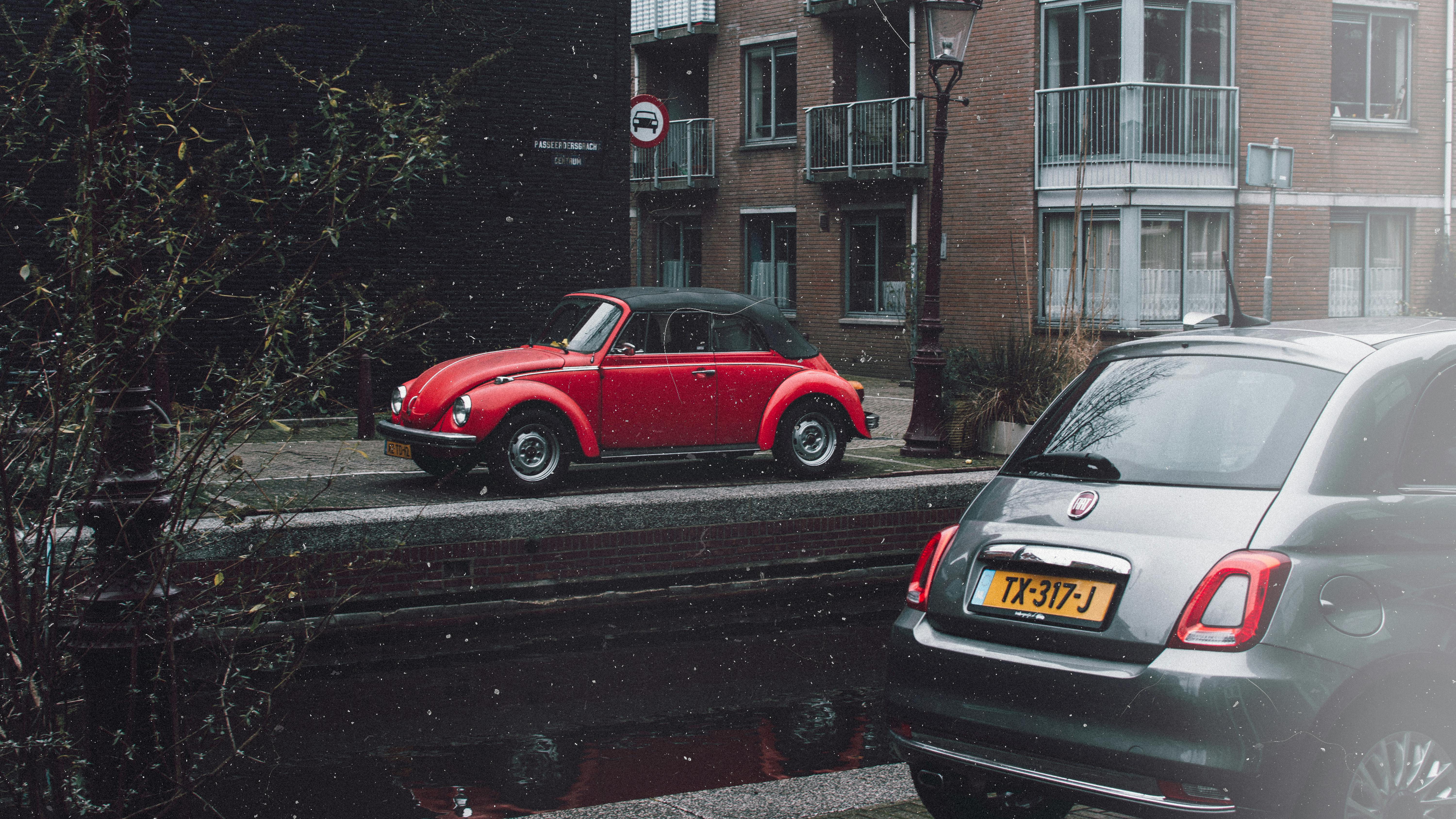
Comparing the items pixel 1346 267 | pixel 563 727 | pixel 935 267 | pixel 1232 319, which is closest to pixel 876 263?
pixel 1346 267

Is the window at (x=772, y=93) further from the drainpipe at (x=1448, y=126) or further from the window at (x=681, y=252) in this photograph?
the drainpipe at (x=1448, y=126)

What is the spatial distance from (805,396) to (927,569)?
6.49 meters

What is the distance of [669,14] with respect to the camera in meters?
27.4

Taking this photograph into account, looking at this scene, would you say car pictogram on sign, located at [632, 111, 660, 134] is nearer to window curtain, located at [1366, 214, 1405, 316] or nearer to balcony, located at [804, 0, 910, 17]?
balcony, located at [804, 0, 910, 17]

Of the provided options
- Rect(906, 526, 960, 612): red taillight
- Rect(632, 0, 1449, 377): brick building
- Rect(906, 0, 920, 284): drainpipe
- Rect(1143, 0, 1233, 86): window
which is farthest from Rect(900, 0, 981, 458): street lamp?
Rect(906, 0, 920, 284): drainpipe

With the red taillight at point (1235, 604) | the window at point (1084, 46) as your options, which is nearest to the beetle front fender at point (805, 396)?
the red taillight at point (1235, 604)

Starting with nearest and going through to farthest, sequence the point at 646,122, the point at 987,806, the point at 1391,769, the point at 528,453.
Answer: the point at 1391,769 → the point at 987,806 → the point at 528,453 → the point at 646,122

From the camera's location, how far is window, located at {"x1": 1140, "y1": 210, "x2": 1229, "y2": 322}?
20625mm

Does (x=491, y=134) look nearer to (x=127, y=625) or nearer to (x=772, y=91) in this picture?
(x=772, y=91)

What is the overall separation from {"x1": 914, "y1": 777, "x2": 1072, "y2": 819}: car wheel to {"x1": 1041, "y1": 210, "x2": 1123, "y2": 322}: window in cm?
1659

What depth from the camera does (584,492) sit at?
9.51m

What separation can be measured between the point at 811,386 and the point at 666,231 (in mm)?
19386

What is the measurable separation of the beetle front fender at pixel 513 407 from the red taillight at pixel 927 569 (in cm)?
569

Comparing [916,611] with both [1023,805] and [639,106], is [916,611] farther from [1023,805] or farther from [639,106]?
[639,106]
